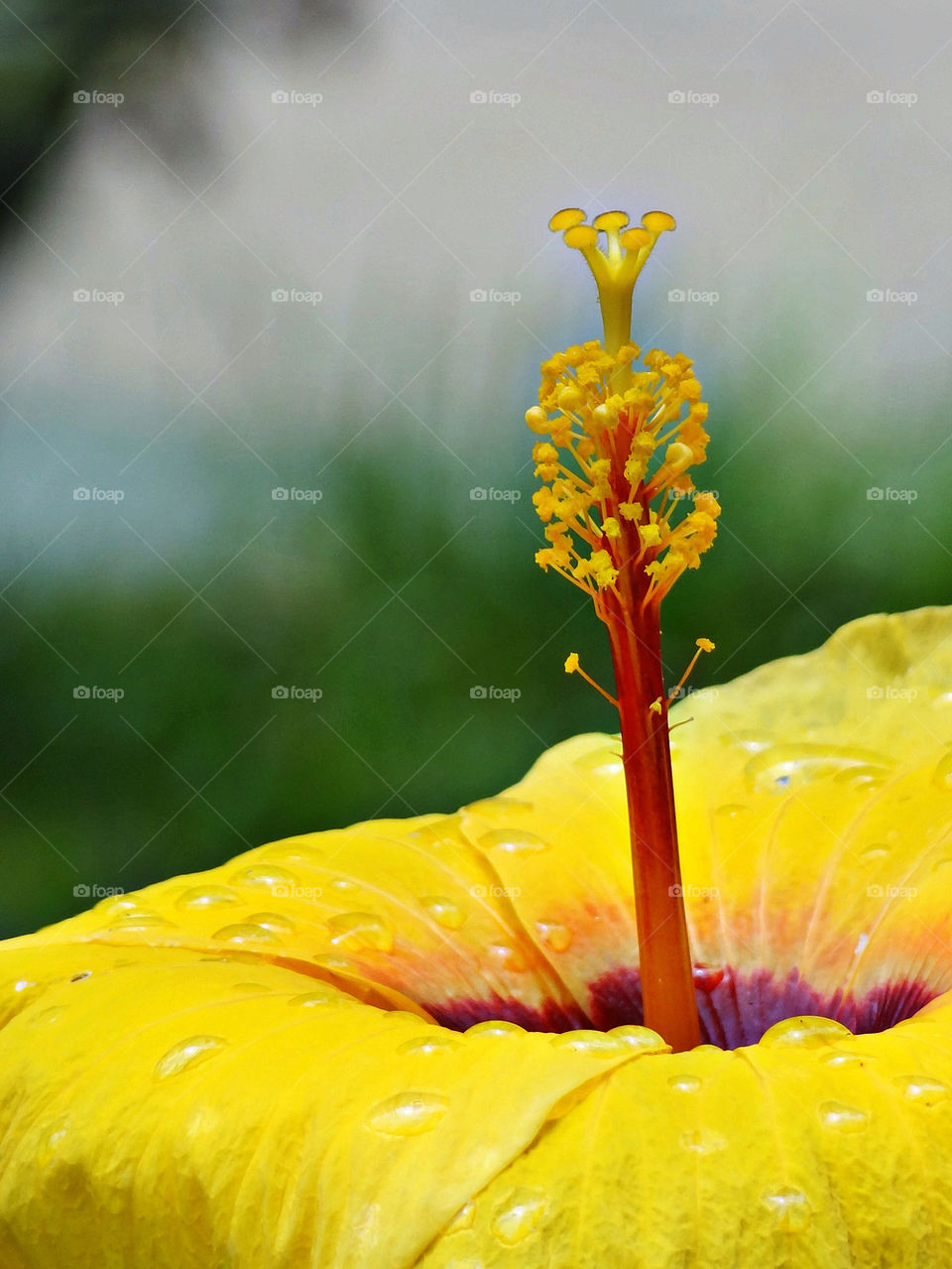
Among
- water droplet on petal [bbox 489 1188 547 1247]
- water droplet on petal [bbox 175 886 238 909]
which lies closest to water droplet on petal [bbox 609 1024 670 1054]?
water droplet on petal [bbox 489 1188 547 1247]

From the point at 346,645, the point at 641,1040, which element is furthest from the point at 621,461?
the point at 346,645

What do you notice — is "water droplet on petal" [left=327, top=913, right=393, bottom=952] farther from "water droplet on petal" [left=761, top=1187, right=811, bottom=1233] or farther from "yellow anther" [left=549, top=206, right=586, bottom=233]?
"yellow anther" [left=549, top=206, right=586, bottom=233]

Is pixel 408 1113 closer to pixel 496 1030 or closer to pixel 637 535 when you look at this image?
pixel 496 1030

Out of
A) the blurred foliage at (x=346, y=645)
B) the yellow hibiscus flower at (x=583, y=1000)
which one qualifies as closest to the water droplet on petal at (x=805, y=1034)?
the yellow hibiscus flower at (x=583, y=1000)

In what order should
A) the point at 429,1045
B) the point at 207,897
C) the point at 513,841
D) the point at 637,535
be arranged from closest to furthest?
the point at 429,1045, the point at 637,535, the point at 207,897, the point at 513,841

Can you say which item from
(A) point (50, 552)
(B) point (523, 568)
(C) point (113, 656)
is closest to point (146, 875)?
(C) point (113, 656)

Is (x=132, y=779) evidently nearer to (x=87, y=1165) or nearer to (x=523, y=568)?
(x=523, y=568)
